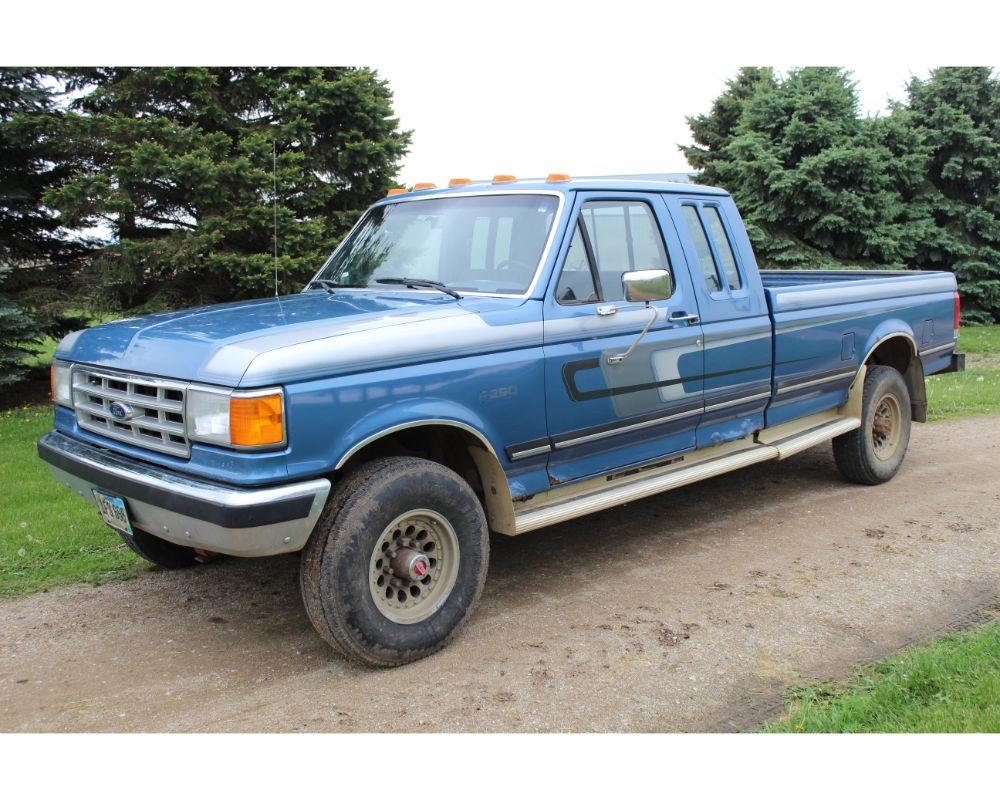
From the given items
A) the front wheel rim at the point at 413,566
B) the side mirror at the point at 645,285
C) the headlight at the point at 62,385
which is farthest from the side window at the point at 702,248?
the headlight at the point at 62,385

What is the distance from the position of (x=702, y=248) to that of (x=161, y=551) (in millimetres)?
3742

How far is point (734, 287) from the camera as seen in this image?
5621 millimetres

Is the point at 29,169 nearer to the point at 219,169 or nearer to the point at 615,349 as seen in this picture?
the point at 219,169

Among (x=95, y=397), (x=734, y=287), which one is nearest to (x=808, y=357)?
(x=734, y=287)

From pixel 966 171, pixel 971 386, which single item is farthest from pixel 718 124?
pixel 971 386

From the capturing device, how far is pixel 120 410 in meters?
3.99

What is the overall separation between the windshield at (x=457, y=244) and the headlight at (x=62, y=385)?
1576mm

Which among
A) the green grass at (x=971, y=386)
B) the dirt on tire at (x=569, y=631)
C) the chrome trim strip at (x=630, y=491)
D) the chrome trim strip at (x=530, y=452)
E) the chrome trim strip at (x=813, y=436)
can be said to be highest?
the chrome trim strip at (x=530, y=452)

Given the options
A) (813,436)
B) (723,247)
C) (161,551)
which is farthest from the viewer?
(813,436)

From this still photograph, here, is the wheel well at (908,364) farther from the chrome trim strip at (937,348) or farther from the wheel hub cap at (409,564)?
the wheel hub cap at (409,564)

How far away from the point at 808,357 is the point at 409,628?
352cm

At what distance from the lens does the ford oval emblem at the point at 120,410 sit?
3955 millimetres

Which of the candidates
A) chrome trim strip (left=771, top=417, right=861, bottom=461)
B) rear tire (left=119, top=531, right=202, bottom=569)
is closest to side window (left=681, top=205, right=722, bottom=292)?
chrome trim strip (left=771, top=417, right=861, bottom=461)

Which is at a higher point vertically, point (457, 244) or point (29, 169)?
point (29, 169)
